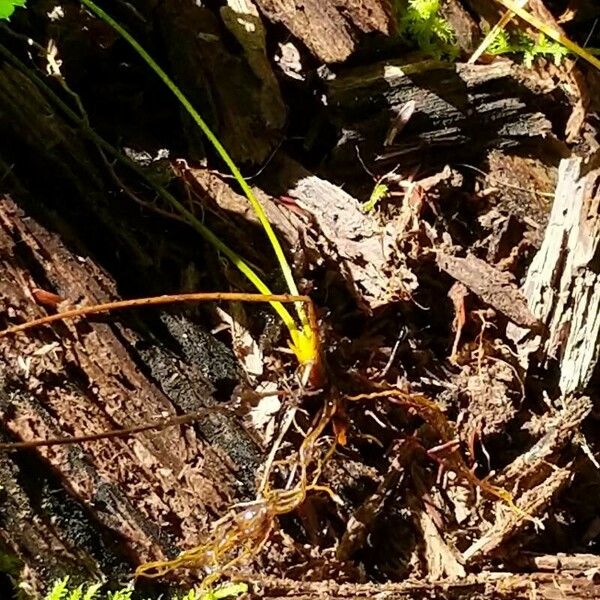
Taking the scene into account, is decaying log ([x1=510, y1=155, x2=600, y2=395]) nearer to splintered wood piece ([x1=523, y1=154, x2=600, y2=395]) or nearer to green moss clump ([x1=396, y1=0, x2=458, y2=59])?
splintered wood piece ([x1=523, y1=154, x2=600, y2=395])

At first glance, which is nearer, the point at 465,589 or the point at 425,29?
the point at 465,589

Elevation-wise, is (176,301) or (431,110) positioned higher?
(431,110)

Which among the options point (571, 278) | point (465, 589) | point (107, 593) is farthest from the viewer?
point (571, 278)

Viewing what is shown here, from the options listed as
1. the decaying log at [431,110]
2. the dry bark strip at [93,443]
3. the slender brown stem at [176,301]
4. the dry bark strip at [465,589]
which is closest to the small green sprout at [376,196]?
the decaying log at [431,110]

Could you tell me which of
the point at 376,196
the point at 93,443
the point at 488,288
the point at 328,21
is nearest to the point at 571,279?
the point at 488,288

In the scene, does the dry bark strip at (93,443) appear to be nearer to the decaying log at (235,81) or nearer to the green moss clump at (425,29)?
the decaying log at (235,81)

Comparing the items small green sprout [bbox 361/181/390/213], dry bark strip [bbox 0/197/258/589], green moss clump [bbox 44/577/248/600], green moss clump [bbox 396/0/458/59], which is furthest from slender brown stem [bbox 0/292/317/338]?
green moss clump [bbox 396/0/458/59]

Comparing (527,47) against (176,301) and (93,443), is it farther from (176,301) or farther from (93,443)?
(93,443)
